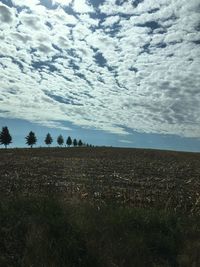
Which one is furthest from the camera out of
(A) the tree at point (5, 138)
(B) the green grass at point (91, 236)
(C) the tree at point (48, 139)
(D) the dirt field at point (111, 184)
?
(C) the tree at point (48, 139)

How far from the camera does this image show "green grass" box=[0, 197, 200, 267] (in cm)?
740

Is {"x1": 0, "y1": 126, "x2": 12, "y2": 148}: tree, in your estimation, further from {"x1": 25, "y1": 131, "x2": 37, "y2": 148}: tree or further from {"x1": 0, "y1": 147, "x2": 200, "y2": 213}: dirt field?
{"x1": 0, "y1": 147, "x2": 200, "y2": 213}: dirt field

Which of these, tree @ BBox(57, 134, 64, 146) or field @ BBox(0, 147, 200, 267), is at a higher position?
tree @ BBox(57, 134, 64, 146)

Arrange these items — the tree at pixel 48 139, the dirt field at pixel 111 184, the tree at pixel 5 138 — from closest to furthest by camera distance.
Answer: the dirt field at pixel 111 184 → the tree at pixel 5 138 → the tree at pixel 48 139

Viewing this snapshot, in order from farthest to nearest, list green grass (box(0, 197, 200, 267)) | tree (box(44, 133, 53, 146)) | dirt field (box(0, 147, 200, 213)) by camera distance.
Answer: tree (box(44, 133, 53, 146)), dirt field (box(0, 147, 200, 213)), green grass (box(0, 197, 200, 267))

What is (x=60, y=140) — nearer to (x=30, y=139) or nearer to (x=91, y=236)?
(x=30, y=139)

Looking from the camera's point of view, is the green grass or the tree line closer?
the green grass

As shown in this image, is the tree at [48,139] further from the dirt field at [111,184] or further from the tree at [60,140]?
the dirt field at [111,184]

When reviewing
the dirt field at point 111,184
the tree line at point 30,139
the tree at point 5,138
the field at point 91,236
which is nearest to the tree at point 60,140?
the tree line at point 30,139

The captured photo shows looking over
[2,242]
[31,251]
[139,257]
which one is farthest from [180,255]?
[2,242]

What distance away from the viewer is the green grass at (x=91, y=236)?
7.40m

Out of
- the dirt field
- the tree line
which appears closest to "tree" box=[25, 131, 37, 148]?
the tree line

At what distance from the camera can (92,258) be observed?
738 centimetres

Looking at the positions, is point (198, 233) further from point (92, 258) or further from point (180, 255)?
point (92, 258)
